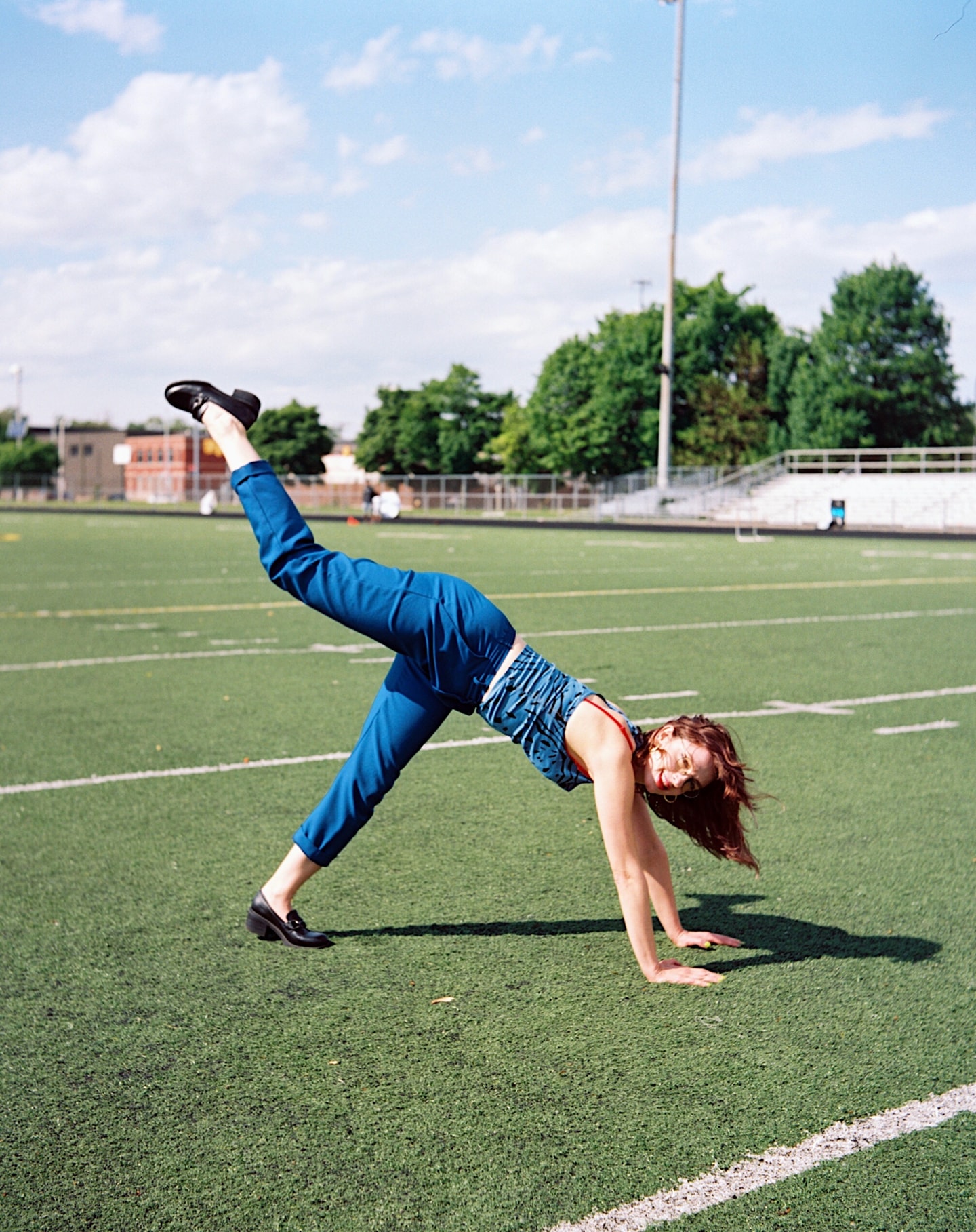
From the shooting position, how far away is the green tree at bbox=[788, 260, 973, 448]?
62.7m

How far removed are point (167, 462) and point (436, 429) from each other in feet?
122

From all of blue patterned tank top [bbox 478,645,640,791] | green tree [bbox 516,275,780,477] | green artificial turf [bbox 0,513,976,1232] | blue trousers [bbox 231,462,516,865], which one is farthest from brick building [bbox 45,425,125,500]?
blue patterned tank top [bbox 478,645,640,791]

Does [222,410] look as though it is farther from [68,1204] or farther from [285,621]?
[285,621]

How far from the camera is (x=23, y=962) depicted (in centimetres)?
420

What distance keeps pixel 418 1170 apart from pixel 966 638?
11.1 m

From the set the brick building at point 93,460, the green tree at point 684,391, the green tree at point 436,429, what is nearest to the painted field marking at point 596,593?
the green tree at point 684,391

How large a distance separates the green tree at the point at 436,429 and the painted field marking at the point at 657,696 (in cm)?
8569

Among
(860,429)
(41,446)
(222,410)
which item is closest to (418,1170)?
(222,410)

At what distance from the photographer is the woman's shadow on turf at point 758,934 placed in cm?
432

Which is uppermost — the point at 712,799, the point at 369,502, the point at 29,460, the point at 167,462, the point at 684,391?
the point at 684,391

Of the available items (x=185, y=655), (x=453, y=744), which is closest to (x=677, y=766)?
(x=453, y=744)

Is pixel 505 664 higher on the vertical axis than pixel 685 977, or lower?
higher

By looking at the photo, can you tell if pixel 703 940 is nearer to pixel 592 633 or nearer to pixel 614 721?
pixel 614 721

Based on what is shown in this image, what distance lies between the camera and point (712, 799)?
3.98 m
